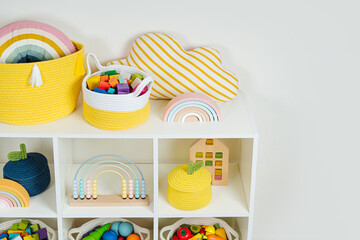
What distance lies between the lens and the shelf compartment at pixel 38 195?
177 centimetres

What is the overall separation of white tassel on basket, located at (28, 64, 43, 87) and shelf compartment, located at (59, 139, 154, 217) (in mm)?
222

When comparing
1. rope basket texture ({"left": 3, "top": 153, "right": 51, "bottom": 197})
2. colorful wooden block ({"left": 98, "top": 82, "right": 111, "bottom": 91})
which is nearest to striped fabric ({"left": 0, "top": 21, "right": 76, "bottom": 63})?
colorful wooden block ({"left": 98, "top": 82, "right": 111, "bottom": 91})

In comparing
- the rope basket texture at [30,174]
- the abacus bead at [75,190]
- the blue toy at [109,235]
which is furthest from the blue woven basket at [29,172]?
the blue toy at [109,235]

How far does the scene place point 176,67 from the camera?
1.81 m

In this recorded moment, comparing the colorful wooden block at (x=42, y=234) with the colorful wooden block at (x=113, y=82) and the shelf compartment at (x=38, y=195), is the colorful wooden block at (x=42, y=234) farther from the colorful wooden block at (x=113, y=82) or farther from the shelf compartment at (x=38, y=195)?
the colorful wooden block at (x=113, y=82)

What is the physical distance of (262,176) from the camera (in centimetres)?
216

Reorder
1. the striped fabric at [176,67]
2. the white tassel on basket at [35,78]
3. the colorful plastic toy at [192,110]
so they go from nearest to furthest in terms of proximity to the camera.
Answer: the white tassel on basket at [35,78]
the colorful plastic toy at [192,110]
the striped fabric at [176,67]

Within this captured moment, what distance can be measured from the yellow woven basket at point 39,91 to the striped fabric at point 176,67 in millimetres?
237

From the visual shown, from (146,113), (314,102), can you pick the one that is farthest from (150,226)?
(314,102)

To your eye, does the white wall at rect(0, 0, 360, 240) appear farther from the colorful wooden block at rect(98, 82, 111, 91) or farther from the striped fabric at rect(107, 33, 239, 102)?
the colorful wooden block at rect(98, 82, 111, 91)

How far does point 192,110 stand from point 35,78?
0.52 metres

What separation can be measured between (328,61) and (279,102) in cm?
24

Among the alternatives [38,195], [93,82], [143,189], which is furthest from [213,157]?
[38,195]

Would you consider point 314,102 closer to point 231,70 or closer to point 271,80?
point 271,80
